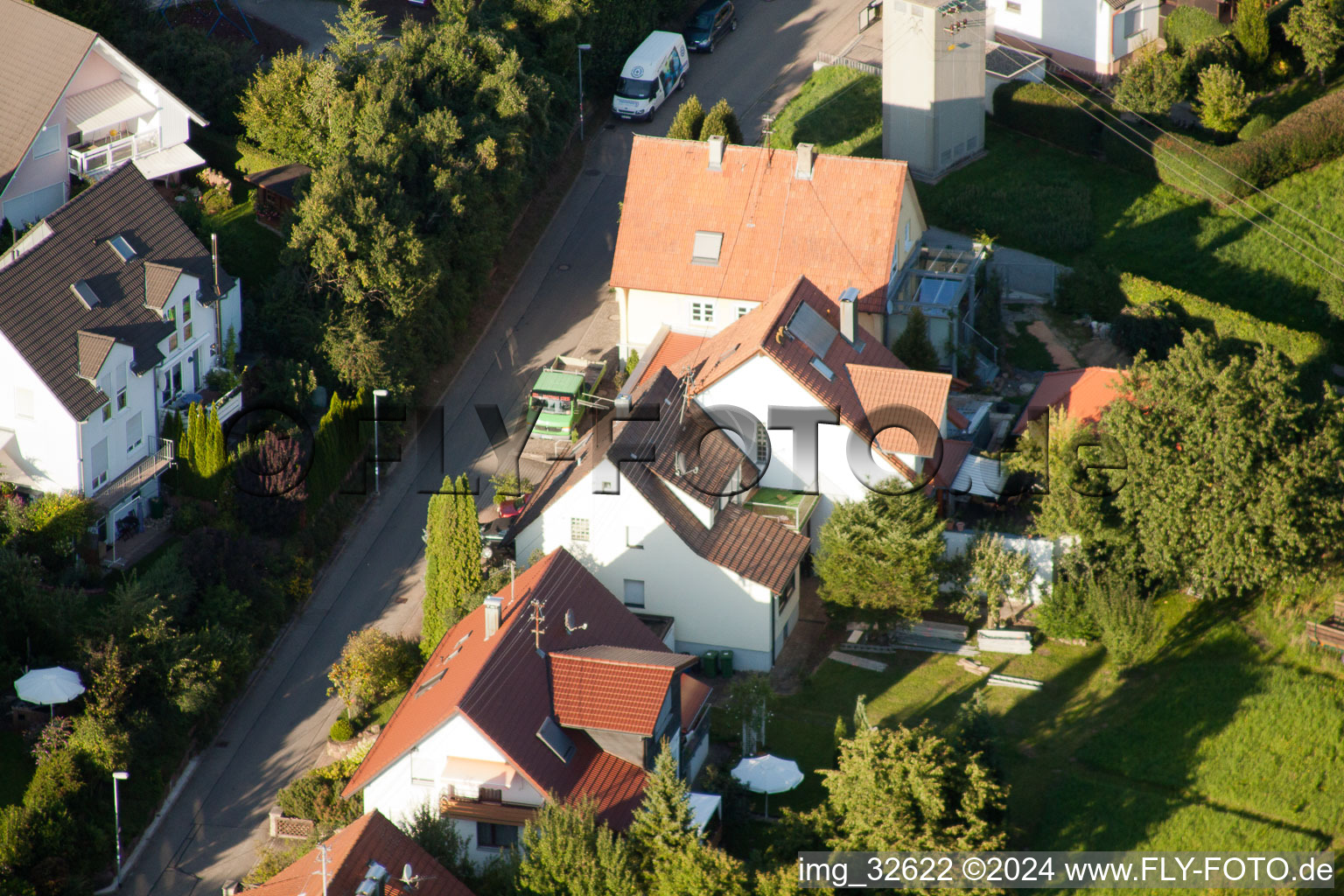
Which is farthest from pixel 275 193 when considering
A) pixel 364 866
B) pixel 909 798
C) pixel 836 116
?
pixel 909 798

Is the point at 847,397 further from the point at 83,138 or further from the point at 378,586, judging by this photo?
the point at 83,138

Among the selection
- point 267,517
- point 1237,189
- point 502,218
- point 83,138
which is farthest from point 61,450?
point 1237,189

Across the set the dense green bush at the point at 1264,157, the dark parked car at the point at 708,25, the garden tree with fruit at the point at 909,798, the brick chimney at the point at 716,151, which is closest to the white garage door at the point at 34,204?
the brick chimney at the point at 716,151

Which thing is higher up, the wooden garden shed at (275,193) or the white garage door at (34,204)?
the white garage door at (34,204)

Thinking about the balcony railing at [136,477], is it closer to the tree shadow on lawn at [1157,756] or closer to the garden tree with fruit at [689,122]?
the garden tree with fruit at [689,122]

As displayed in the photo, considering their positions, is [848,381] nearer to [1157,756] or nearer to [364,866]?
[1157,756]

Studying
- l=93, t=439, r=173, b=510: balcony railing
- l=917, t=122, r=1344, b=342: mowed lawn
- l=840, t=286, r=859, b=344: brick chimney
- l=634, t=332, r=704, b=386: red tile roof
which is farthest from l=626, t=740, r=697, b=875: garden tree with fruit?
l=917, t=122, r=1344, b=342: mowed lawn
